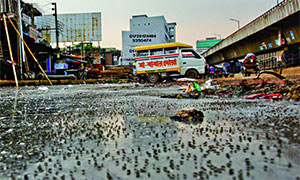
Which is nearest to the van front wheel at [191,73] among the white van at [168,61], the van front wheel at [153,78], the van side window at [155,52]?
the white van at [168,61]

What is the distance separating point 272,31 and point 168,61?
8.67 metres

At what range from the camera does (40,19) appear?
51.3m

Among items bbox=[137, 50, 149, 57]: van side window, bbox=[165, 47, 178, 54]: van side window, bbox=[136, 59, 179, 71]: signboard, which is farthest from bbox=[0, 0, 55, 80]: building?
bbox=[165, 47, 178, 54]: van side window

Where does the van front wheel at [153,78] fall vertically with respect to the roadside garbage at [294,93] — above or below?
above

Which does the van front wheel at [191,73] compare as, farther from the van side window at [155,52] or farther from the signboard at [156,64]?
the van side window at [155,52]

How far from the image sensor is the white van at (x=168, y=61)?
16469mm

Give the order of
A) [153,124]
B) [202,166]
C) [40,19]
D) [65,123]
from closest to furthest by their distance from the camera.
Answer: [202,166] → [153,124] → [65,123] → [40,19]

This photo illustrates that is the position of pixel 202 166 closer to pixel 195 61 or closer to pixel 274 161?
Answer: pixel 274 161

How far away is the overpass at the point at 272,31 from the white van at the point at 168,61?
5114 millimetres

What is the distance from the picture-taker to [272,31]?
20.1 metres

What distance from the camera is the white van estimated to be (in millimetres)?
16469

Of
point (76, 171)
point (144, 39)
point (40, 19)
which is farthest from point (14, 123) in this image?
point (144, 39)

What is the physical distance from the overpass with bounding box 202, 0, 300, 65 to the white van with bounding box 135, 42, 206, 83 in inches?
201

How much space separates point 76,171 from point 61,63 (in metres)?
33.8
